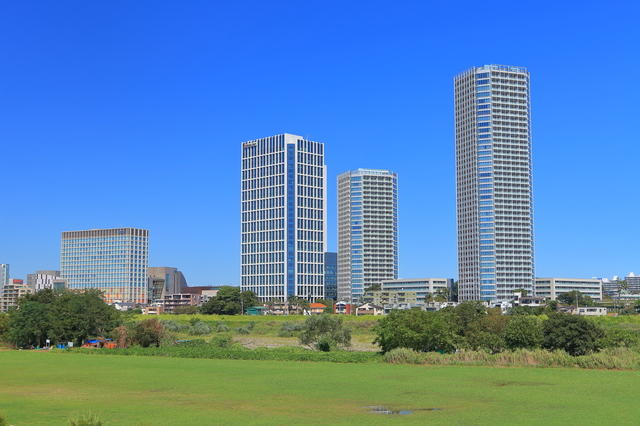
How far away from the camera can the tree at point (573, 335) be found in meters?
81.2

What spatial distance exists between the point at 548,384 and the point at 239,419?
97.2ft

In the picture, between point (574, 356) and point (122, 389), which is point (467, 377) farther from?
point (122, 389)

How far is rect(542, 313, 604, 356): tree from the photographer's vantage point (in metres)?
81.2

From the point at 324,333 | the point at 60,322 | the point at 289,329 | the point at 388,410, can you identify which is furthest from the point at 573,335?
the point at 289,329

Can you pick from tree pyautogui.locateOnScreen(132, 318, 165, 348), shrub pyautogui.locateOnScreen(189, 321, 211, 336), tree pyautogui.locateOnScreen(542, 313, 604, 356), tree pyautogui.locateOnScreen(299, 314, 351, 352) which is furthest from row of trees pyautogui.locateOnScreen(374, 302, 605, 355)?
shrub pyautogui.locateOnScreen(189, 321, 211, 336)

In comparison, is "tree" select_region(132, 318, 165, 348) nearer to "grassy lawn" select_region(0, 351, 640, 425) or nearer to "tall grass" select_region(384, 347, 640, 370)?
"grassy lawn" select_region(0, 351, 640, 425)

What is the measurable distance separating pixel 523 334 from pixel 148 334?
194 ft

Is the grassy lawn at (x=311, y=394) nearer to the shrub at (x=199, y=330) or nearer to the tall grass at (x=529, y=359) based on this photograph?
the tall grass at (x=529, y=359)

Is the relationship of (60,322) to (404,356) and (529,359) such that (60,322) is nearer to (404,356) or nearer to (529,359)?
(404,356)

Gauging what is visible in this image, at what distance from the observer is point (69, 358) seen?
98500mm

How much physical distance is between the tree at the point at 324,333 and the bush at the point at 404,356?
2603cm

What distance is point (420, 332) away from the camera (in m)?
90.4

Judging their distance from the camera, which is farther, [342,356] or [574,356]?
[342,356]

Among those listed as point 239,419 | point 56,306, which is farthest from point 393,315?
point 56,306
